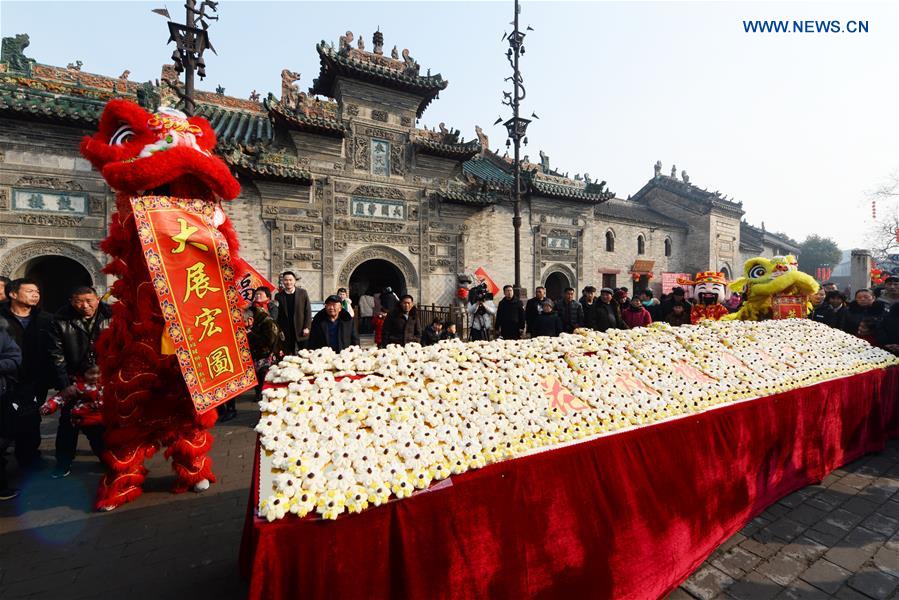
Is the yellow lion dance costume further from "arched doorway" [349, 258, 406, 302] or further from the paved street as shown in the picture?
"arched doorway" [349, 258, 406, 302]

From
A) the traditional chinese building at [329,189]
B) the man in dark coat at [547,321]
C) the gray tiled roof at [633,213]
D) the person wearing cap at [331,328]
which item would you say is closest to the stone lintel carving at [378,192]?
the traditional chinese building at [329,189]

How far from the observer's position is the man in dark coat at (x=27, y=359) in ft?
10.0

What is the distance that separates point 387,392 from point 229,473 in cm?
249

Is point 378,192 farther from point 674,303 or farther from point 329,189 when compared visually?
point 674,303

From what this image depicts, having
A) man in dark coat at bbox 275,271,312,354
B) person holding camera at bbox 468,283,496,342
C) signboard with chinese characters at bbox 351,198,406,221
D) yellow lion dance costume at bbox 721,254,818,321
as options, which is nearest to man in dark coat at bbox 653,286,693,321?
yellow lion dance costume at bbox 721,254,818,321

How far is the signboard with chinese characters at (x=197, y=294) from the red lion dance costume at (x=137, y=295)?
0.58 feet

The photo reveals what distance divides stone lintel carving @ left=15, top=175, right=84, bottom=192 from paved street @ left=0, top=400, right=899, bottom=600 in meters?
8.40

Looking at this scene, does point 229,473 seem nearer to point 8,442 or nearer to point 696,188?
point 8,442

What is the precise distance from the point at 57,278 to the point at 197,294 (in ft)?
42.7

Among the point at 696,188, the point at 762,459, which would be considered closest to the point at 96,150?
the point at 762,459

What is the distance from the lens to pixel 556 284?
15.6m

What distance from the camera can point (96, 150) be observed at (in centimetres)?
262

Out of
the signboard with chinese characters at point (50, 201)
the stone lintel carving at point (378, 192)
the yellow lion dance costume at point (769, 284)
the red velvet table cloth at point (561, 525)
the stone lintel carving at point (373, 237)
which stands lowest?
the red velvet table cloth at point (561, 525)

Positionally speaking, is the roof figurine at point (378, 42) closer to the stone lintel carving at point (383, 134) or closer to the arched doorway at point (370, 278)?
the stone lintel carving at point (383, 134)
